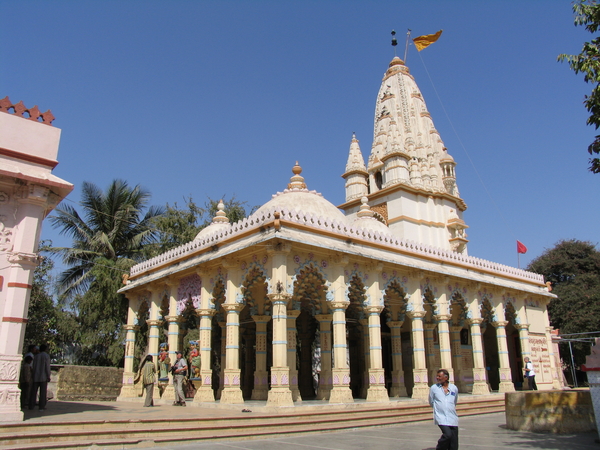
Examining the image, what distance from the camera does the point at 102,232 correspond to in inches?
969

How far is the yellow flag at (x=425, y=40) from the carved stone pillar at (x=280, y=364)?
2460cm

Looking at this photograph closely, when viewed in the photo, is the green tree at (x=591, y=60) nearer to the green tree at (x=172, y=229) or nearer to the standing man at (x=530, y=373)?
the standing man at (x=530, y=373)

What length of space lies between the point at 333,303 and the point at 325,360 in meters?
3.16

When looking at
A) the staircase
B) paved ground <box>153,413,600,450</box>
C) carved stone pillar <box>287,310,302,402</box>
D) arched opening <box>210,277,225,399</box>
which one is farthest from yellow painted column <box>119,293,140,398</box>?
paved ground <box>153,413,600,450</box>

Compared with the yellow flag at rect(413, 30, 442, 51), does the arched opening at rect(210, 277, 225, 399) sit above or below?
below

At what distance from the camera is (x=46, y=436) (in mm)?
7422

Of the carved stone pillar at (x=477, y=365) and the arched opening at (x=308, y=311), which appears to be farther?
the carved stone pillar at (x=477, y=365)

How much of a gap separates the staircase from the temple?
1.06m

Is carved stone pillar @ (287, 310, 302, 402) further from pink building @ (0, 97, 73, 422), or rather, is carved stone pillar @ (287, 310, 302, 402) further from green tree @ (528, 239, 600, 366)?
green tree @ (528, 239, 600, 366)

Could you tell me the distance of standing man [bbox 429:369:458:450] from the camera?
20.1ft

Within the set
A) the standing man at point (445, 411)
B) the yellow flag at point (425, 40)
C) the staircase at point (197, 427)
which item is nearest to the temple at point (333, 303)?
the staircase at point (197, 427)

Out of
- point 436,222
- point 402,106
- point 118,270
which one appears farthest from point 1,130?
point 402,106

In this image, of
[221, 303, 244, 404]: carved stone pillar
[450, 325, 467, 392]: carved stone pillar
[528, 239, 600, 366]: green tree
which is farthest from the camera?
[528, 239, 600, 366]: green tree

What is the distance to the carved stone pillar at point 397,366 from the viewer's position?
56.9 feet
